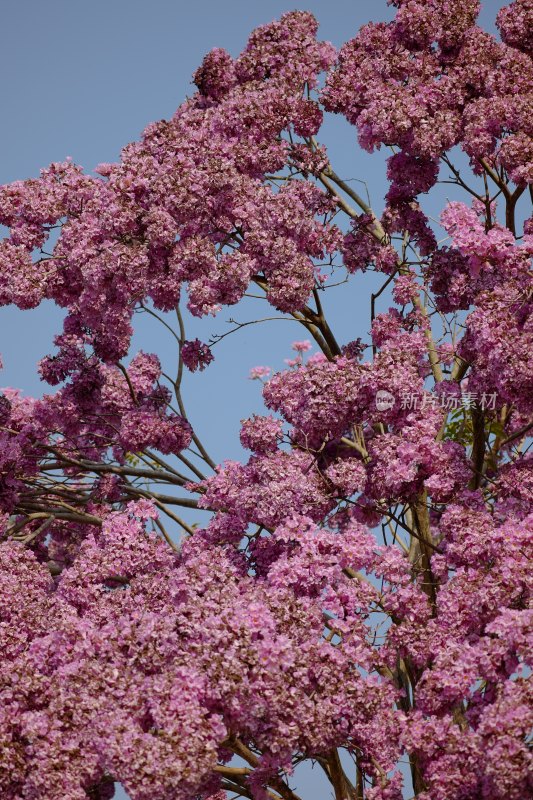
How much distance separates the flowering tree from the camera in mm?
9461

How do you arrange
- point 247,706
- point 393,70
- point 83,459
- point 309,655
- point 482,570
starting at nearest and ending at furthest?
point 247,706, point 309,655, point 482,570, point 393,70, point 83,459

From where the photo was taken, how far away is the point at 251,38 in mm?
13789

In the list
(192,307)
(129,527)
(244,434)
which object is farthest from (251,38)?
(129,527)

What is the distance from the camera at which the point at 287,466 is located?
1105 cm

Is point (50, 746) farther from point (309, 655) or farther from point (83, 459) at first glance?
point (83, 459)

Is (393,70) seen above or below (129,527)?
above

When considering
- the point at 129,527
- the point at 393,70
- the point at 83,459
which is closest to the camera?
the point at 129,527

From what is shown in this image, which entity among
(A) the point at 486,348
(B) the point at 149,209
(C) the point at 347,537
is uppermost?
(B) the point at 149,209

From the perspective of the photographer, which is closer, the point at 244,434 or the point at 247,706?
the point at 247,706

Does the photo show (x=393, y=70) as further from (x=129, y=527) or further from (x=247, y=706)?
(x=247, y=706)

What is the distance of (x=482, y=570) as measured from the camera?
10453 mm

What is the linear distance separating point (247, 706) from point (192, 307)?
401cm

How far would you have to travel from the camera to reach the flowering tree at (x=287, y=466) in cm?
946

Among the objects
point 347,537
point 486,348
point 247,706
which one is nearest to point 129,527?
point 347,537
